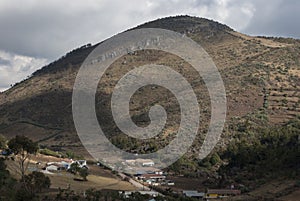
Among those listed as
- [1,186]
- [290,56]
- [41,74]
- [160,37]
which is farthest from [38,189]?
[41,74]

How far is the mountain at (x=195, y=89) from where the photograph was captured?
226 feet

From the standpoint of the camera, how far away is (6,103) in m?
100

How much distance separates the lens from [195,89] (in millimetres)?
76188

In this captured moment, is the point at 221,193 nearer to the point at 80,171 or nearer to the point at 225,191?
the point at 225,191

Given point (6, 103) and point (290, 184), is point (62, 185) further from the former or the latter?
point (6, 103)

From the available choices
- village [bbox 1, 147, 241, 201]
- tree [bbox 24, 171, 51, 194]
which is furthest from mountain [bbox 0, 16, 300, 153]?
tree [bbox 24, 171, 51, 194]

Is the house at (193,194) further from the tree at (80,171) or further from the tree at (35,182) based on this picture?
the tree at (35,182)

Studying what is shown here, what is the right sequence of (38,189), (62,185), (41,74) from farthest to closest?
1. (41,74)
2. (62,185)
3. (38,189)

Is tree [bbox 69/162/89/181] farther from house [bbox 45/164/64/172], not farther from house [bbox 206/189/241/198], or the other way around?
house [bbox 206/189/241/198]

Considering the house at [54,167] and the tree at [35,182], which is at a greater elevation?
the house at [54,167]

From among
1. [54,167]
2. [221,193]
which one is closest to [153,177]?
[54,167]

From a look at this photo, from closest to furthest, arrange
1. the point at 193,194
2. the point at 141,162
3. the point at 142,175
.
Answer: the point at 193,194
the point at 142,175
the point at 141,162

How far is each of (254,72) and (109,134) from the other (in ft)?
89.2

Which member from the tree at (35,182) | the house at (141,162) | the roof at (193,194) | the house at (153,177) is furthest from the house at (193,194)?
the house at (141,162)
